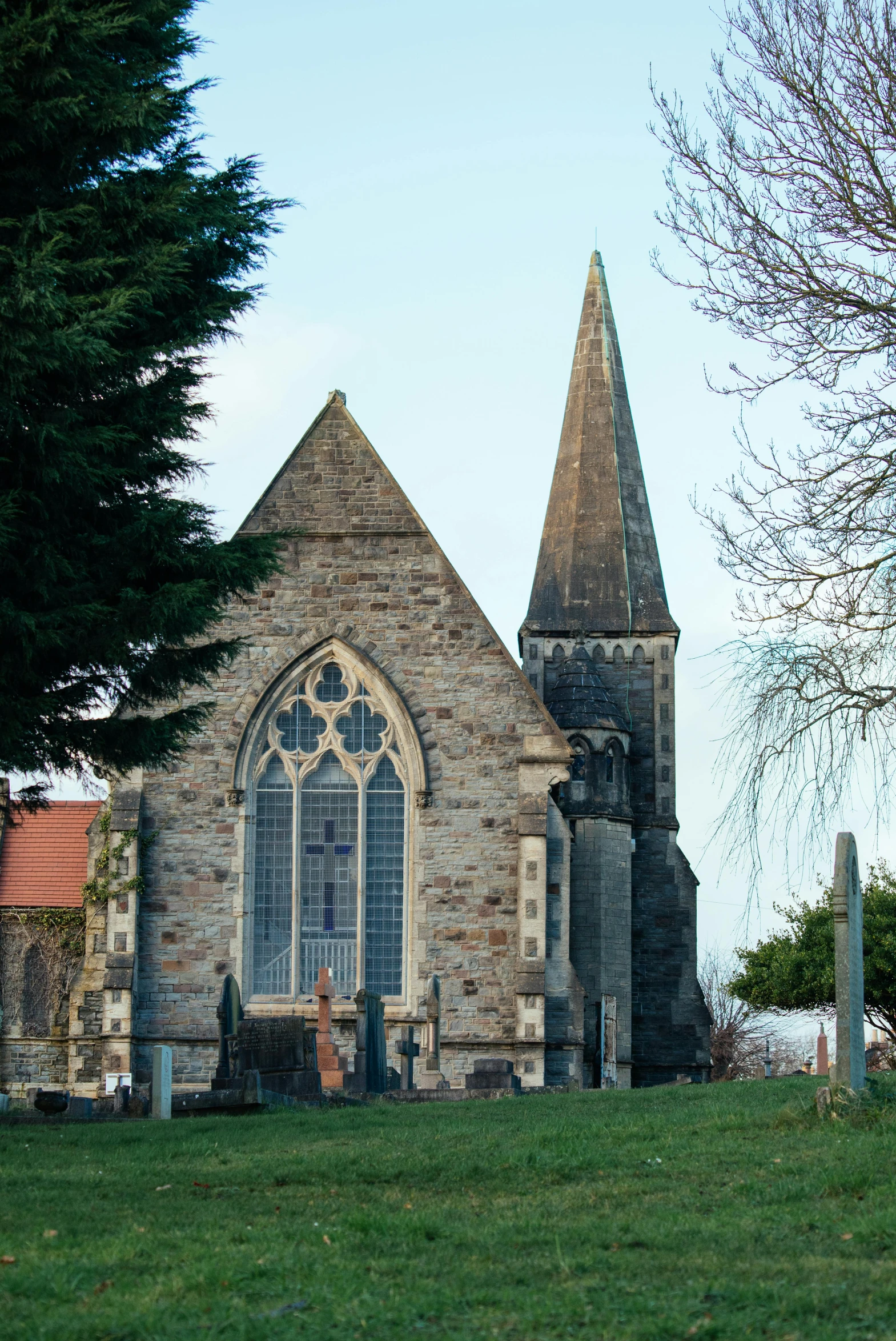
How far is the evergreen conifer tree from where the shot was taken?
1210cm

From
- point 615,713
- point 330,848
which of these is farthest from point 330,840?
point 615,713

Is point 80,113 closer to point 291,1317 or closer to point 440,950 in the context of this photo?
point 291,1317

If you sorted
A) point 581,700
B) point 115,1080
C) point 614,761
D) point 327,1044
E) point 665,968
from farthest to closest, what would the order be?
point 581,700 < point 665,968 < point 614,761 < point 115,1080 < point 327,1044

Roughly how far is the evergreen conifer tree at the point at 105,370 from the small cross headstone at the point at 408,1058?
314 inches

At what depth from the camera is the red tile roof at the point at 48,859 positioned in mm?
26766

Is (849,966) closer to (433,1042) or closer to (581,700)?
(433,1042)

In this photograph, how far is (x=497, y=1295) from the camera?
6.90 m

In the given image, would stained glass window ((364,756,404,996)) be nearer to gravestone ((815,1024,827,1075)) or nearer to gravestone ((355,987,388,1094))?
gravestone ((355,987,388,1094))

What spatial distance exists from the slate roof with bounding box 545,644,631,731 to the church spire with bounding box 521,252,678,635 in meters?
2.06

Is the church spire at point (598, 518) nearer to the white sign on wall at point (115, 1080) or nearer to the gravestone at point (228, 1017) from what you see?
the white sign on wall at point (115, 1080)

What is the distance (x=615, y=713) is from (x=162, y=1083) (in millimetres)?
14624

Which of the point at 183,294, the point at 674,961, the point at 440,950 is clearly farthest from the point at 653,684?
the point at 183,294

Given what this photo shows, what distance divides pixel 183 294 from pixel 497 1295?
374 inches

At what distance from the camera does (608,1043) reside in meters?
25.4
